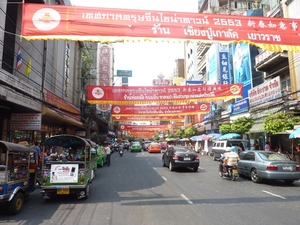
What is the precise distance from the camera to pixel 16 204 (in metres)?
6.63

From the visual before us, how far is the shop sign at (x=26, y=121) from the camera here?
13.6 m

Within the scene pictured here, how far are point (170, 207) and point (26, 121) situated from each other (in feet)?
33.8

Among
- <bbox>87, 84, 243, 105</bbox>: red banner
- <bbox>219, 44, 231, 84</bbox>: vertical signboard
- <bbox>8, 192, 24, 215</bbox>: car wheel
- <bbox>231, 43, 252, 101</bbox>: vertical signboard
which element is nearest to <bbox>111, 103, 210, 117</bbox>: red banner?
<bbox>231, 43, 252, 101</bbox>: vertical signboard

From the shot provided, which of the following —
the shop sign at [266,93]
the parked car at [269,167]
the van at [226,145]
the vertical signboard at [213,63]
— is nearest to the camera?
the parked car at [269,167]

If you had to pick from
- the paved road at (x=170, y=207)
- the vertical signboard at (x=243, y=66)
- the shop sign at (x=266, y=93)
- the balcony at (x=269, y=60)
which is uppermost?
the vertical signboard at (x=243, y=66)

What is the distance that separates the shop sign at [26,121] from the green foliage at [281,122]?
14417 millimetres

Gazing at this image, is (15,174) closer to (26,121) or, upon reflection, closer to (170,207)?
(170,207)

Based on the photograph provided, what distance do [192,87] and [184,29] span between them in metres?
12.1

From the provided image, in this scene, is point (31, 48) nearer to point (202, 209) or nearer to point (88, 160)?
point (88, 160)

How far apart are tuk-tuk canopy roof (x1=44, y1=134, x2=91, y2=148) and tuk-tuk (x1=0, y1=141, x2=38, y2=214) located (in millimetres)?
907

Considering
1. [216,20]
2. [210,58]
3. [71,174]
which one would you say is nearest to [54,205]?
[71,174]

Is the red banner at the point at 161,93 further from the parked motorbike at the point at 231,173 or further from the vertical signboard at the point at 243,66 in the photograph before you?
the vertical signboard at the point at 243,66

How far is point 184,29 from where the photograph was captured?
712 centimetres

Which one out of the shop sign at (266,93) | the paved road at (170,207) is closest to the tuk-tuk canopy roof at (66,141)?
the paved road at (170,207)
